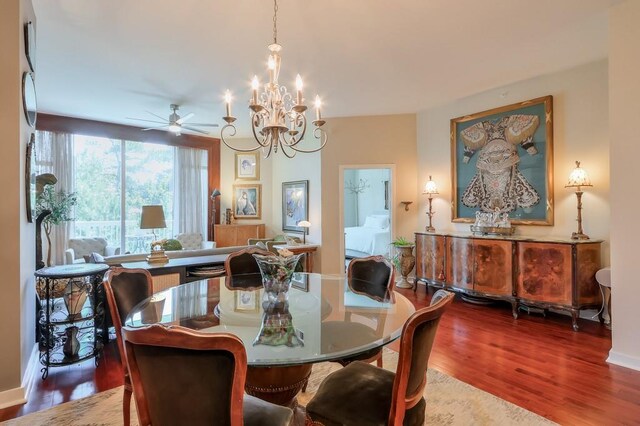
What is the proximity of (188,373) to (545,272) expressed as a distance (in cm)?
Result: 386

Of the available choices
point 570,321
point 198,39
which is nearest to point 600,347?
point 570,321

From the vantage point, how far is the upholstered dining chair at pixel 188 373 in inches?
39.4

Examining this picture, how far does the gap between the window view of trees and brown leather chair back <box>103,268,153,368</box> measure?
4.97 m

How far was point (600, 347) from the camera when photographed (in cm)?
303

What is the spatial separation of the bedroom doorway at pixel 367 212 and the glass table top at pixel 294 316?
4.58m

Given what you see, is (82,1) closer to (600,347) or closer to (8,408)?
(8,408)

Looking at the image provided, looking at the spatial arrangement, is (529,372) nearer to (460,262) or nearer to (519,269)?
(519,269)

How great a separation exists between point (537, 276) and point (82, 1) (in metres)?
4.95

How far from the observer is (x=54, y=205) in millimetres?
5348

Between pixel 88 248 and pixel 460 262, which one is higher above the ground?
pixel 88 248

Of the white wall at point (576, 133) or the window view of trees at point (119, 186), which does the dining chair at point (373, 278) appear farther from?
the window view of trees at point (119, 186)

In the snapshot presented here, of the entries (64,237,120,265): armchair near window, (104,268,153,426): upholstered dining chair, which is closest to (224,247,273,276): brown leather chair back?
(104,268,153,426): upholstered dining chair

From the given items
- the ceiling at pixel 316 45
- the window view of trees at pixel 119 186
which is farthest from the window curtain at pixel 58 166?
the ceiling at pixel 316 45

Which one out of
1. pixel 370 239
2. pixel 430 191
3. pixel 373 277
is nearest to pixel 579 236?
pixel 430 191
